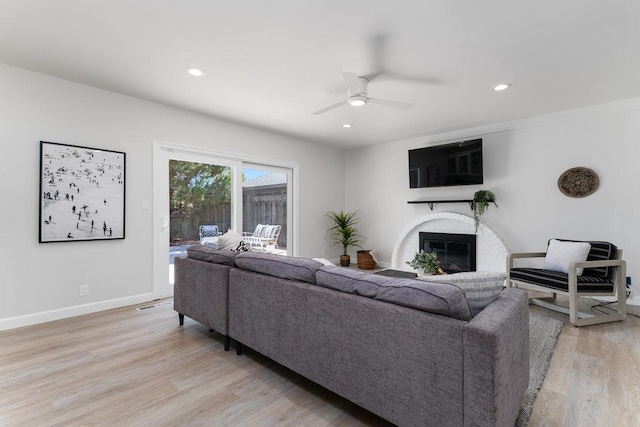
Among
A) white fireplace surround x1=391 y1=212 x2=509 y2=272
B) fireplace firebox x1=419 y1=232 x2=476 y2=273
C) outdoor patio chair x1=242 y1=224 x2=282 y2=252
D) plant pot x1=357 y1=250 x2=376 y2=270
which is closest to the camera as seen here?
white fireplace surround x1=391 y1=212 x2=509 y2=272

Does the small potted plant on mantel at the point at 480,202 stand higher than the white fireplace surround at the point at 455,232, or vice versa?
the small potted plant on mantel at the point at 480,202

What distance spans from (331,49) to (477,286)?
2.21m

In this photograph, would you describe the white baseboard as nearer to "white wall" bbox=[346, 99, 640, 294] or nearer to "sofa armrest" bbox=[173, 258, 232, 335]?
"sofa armrest" bbox=[173, 258, 232, 335]

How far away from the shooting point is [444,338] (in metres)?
1.27

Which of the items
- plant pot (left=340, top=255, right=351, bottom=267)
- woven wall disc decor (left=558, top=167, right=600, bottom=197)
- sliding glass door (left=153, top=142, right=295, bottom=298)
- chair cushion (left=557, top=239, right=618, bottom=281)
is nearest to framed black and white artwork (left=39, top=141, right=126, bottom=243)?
sliding glass door (left=153, top=142, right=295, bottom=298)

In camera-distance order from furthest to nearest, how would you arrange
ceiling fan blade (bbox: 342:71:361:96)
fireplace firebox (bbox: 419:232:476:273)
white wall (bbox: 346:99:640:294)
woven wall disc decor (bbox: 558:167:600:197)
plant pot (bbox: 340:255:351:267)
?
plant pot (bbox: 340:255:351:267), fireplace firebox (bbox: 419:232:476:273), woven wall disc decor (bbox: 558:167:600:197), white wall (bbox: 346:99:640:294), ceiling fan blade (bbox: 342:71:361:96)

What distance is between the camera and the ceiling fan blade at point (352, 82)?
2.62 meters

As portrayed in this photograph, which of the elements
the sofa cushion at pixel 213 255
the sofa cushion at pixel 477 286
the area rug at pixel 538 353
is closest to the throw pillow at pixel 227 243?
the sofa cushion at pixel 213 255

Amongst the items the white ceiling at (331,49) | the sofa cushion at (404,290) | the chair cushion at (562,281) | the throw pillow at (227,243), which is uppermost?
the white ceiling at (331,49)

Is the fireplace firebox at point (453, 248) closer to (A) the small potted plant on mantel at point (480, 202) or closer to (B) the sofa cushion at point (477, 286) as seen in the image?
(A) the small potted plant on mantel at point (480, 202)

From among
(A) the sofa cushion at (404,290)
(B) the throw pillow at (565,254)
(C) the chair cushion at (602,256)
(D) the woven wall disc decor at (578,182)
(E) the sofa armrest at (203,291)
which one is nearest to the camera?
(A) the sofa cushion at (404,290)

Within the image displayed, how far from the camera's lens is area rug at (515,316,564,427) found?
5.66ft

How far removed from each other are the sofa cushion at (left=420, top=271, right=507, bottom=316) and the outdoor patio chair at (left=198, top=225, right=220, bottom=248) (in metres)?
3.63

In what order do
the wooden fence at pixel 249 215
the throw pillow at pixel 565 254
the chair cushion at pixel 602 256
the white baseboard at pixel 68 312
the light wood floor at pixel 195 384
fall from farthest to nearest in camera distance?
1. the wooden fence at pixel 249 215
2. the throw pillow at pixel 565 254
3. the chair cushion at pixel 602 256
4. the white baseboard at pixel 68 312
5. the light wood floor at pixel 195 384
